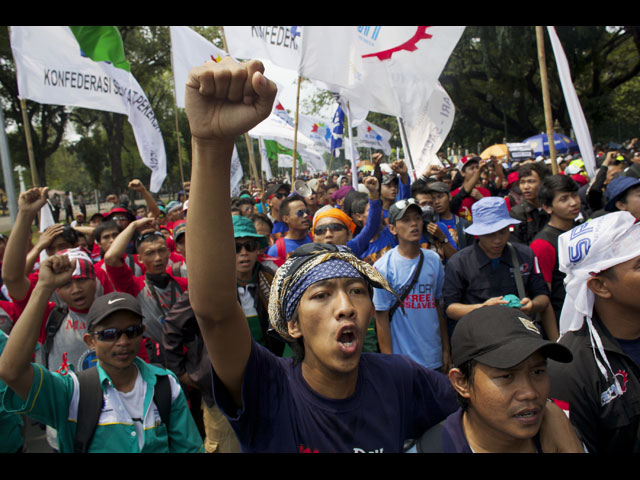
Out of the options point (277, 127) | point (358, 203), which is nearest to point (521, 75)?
point (277, 127)

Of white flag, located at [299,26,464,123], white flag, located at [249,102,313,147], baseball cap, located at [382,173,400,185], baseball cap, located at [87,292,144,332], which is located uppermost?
white flag, located at [249,102,313,147]

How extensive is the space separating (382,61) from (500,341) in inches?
201

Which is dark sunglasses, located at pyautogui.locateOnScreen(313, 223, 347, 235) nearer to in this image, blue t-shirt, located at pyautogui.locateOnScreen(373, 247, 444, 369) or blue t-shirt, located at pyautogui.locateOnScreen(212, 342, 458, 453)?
blue t-shirt, located at pyautogui.locateOnScreen(373, 247, 444, 369)

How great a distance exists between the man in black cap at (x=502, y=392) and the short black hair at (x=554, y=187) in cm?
274

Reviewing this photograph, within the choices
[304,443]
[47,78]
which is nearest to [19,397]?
[304,443]

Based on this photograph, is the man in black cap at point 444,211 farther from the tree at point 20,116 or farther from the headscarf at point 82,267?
the tree at point 20,116

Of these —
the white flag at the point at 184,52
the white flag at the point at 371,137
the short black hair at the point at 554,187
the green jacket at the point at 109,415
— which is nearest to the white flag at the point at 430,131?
the short black hair at the point at 554,187

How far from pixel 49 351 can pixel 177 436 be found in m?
1.27

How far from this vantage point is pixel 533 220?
489 centimetres

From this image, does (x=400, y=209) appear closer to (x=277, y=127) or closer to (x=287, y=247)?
(x=287, y=247)

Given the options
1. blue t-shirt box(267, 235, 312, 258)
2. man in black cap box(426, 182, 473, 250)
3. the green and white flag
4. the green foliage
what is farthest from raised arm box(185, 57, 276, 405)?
the green foliage

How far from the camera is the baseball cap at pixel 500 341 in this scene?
1.47 m

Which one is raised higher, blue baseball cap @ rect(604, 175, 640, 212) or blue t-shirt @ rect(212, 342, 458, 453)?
blue baseball cap @ rect(604, 175, 640, 212)

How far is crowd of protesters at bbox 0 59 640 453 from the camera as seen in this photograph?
1.34 m
